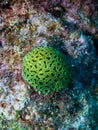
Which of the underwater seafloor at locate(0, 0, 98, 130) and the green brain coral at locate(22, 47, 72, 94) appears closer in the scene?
the green brain coral at locate(22, 47, 72, 94)

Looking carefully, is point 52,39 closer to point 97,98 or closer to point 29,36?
point 29,36

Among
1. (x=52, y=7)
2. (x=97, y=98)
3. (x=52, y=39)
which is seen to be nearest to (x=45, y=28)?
(x=52, y=39)

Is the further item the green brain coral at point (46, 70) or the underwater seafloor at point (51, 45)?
the underwater seafloor at point (51, 45)

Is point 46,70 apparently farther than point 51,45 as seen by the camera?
No

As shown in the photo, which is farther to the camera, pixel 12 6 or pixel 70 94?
pixel 12 6
